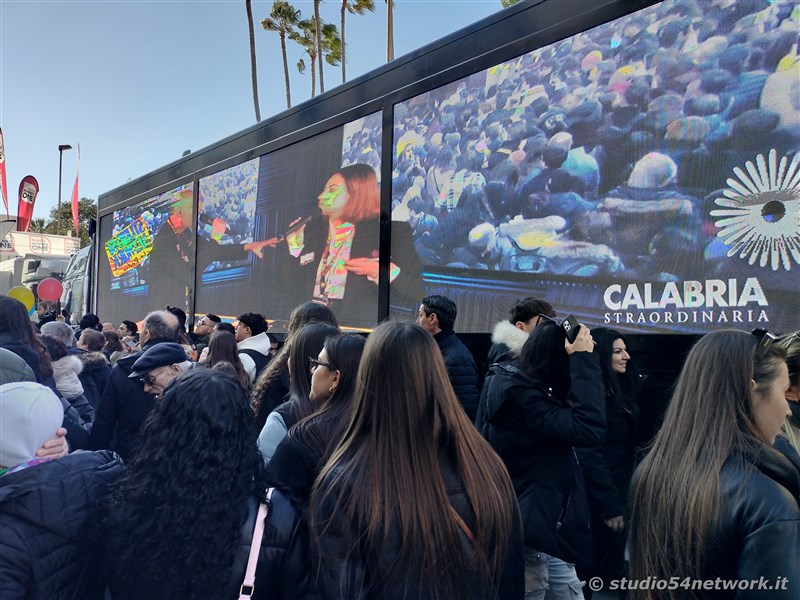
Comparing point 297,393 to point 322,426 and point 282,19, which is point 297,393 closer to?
point 322,426

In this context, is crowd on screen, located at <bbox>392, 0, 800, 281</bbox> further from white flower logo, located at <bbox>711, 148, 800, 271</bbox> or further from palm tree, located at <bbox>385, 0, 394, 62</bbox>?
palm tree, located at <bbox>385, 0, 394, 62</bbox>

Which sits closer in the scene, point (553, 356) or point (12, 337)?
point (553, 356)

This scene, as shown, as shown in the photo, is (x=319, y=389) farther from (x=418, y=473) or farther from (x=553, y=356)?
(x=553, y=356)

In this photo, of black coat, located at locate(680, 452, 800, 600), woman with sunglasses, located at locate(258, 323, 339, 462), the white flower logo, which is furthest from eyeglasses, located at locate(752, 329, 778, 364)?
woman with sunglasses, located at locate(258, 323, 339, 462)

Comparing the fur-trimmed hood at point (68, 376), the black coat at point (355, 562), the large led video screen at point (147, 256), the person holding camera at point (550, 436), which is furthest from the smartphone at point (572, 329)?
the large led video screen at point (147, 256)

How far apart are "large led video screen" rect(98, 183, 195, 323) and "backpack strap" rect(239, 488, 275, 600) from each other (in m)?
6.57

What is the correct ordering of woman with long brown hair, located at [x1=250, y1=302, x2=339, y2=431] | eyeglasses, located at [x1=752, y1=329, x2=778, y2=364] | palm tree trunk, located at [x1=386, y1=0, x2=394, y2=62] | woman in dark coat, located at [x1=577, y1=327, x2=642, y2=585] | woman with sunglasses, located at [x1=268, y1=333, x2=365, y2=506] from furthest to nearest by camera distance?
palm tree trunk, located at [x1=386, y1=0, x2=394, y2=62] < woman with long brown hair, located at [x1=250, y1=302, x2=339, y2=431] < woman in dark coat, located at [x1=577, y1=327, x2=642, y2=585] < woman with sunglasses, located at [x1=268, y1=333, x2=365, y2=506] < eyeglasses, located at [x1=752, y1=329, x2=778, y2=364]

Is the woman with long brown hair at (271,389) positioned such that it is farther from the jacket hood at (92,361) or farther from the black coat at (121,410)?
the jacket hood at (92,361)

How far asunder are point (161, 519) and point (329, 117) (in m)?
4.59

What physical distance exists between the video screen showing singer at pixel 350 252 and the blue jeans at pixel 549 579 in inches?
88.6

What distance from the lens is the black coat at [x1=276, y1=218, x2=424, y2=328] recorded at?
4.56 m

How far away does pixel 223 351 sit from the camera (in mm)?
3740

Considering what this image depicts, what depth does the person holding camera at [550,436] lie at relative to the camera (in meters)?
2.41

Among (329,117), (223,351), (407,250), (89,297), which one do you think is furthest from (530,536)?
(89,297)
